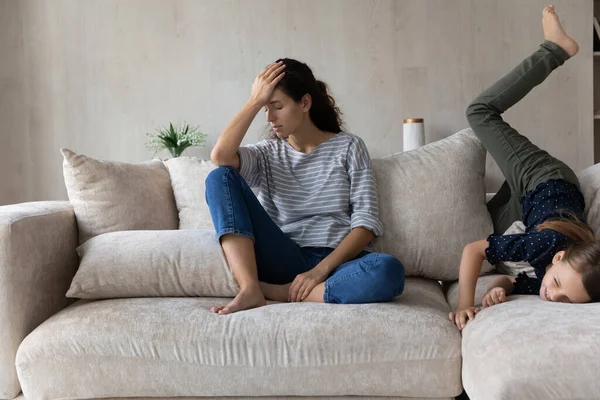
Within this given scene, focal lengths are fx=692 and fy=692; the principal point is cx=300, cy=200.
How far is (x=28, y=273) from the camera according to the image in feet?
6.11

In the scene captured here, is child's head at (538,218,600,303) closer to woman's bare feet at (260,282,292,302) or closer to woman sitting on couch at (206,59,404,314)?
woman sitting on couch at (206,59,404,314)

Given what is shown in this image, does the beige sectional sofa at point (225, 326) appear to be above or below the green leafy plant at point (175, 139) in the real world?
below

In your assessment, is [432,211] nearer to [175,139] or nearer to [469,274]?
[469,274]

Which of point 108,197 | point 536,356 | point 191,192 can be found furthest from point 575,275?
point 108,197

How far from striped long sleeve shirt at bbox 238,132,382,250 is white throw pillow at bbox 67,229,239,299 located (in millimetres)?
311

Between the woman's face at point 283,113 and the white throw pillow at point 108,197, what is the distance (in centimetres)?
48

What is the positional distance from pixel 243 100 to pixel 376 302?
7.15 feet

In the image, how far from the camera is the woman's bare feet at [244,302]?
177cm

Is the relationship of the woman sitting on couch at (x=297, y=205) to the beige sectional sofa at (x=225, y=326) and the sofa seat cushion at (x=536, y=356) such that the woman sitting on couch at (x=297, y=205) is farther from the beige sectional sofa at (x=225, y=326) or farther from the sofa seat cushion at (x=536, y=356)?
the sofa seat cushion at (x=536, y=356)

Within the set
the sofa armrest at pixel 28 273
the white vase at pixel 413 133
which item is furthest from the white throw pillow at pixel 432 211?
the white vase at pixel 413 133

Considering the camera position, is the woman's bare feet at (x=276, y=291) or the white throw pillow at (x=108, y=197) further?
the white throw pillow at (x=108, y=197)

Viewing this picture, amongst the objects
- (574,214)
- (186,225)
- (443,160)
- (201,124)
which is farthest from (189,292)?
(201,124)

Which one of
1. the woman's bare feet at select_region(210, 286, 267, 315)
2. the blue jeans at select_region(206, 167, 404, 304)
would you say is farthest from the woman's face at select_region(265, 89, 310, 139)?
the woman's bare feet at select_region(210, 286, 267, 315)

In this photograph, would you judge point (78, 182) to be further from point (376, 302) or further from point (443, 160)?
point (443, 160)
